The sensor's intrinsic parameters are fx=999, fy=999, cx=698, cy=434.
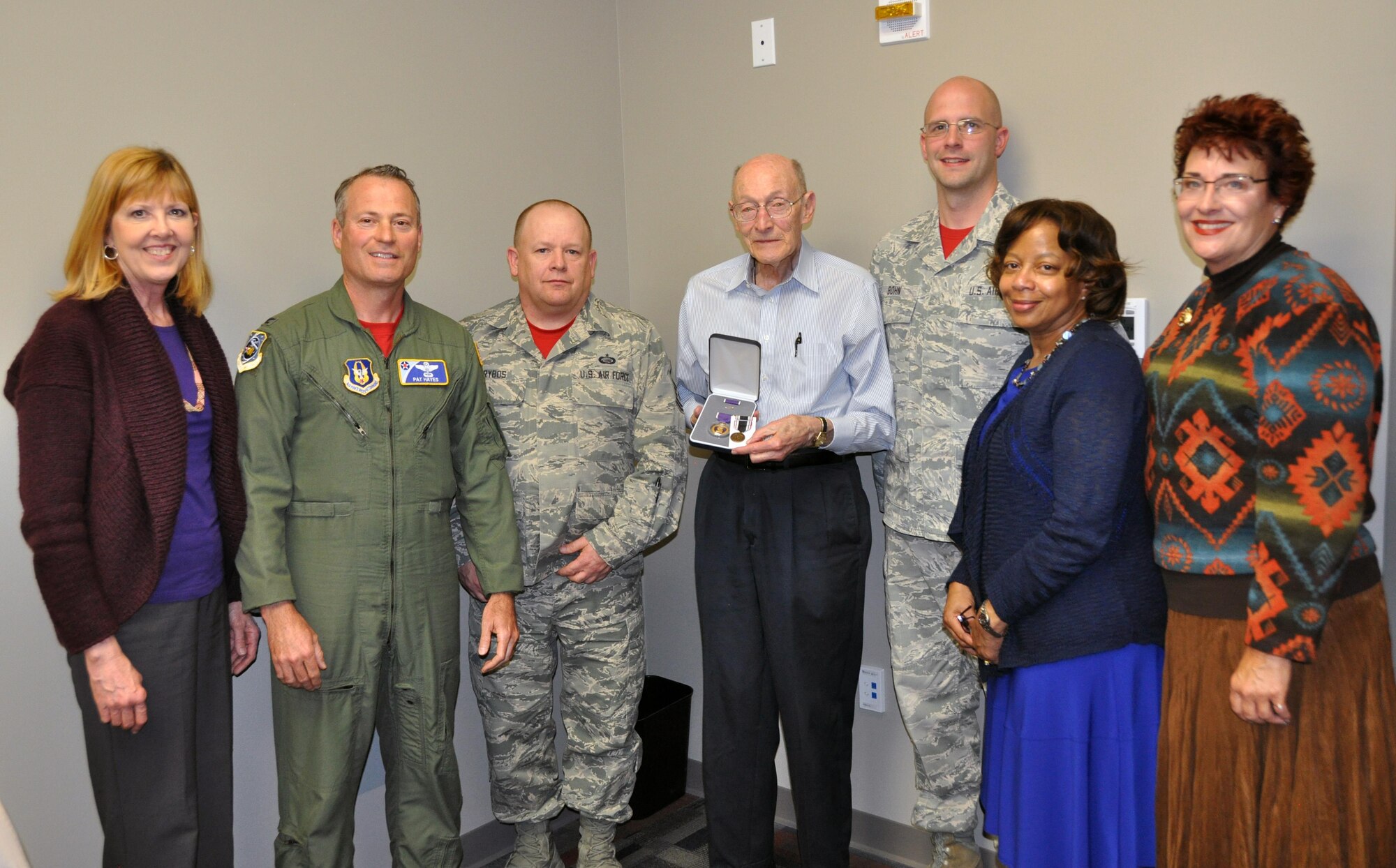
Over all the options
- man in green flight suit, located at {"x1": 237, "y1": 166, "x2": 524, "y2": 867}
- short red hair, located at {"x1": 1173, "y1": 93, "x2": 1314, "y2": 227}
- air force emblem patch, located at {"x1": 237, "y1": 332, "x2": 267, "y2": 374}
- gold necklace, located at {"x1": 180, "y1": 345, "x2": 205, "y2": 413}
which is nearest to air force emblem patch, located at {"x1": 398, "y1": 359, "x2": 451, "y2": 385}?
man in green flight suit, located at {"x1": 237, "y1": 166, "x2": 524, "y2": 867}

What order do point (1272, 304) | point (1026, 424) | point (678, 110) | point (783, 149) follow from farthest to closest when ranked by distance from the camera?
point (678, 110) < point (783, 149) < point (1026, 424) < point (1272, 304)

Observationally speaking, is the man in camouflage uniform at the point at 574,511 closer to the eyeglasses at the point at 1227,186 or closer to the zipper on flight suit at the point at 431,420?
the zipper on flight suit at the point at 431,420

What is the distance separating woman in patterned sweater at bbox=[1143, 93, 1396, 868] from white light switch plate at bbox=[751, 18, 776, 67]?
5.28 ft

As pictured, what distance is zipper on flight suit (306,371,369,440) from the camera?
7.13ft

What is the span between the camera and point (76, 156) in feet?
7.22

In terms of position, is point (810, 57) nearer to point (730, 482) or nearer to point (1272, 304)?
point (730, 482)

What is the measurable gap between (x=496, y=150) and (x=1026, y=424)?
1960 mm

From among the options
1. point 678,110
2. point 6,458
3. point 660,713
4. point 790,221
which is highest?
point 678,110

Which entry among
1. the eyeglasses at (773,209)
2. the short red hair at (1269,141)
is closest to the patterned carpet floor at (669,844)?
the eyeglasses at (773,209)

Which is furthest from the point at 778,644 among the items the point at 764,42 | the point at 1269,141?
the point at 764,42

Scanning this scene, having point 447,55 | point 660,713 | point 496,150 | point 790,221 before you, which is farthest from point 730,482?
point 447,55

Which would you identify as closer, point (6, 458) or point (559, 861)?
point (6, 458)

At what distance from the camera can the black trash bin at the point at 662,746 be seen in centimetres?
322

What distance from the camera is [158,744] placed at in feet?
6.34
